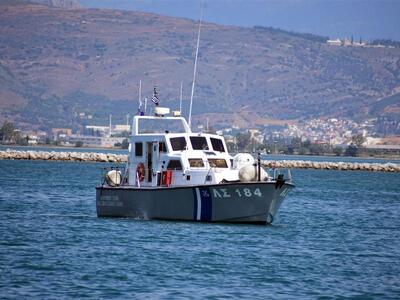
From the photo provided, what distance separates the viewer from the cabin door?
40.2 m

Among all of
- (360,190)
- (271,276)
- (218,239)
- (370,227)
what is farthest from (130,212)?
(360,190)

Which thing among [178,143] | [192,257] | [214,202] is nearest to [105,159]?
[178,143]

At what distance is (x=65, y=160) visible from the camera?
137125 mm

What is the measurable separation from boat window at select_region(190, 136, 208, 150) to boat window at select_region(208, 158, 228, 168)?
2.32ft

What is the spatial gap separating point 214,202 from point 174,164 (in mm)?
2356

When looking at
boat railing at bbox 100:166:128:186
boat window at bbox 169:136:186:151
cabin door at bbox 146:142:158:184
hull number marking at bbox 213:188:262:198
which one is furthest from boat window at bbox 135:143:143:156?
hull number marking at bbox 213:188:262:198

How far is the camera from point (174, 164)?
39.4 metres

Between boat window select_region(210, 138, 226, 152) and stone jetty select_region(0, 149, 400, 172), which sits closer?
boat window select_region(210, 138, 226, 152)

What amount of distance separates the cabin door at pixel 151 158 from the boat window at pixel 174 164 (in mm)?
779

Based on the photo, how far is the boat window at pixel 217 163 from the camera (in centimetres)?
3942

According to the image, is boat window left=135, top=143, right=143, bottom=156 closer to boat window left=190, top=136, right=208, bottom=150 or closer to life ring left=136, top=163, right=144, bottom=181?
life ring left=136, top=163, right=144, bottom=181

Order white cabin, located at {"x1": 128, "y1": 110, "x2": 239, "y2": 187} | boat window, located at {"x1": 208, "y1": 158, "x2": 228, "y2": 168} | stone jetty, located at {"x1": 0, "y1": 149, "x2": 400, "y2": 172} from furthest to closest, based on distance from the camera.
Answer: stone jetty, located at {"x1": 0, "y1": 149, "x2": 400, "y2": 172} < boat window, located at {"x1": 208, "y1": 158, "x2": 228, "y2": 168} < white cabin, located at {"x1": 128, "y1": 110, "x2": 239, "y2": 187}

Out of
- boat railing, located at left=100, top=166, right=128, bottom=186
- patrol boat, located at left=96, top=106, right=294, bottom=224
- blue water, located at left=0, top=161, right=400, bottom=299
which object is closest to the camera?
blue water, located at left=0, top=161, right=400, bottom=299

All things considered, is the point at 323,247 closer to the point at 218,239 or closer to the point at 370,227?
the point at 218,239
